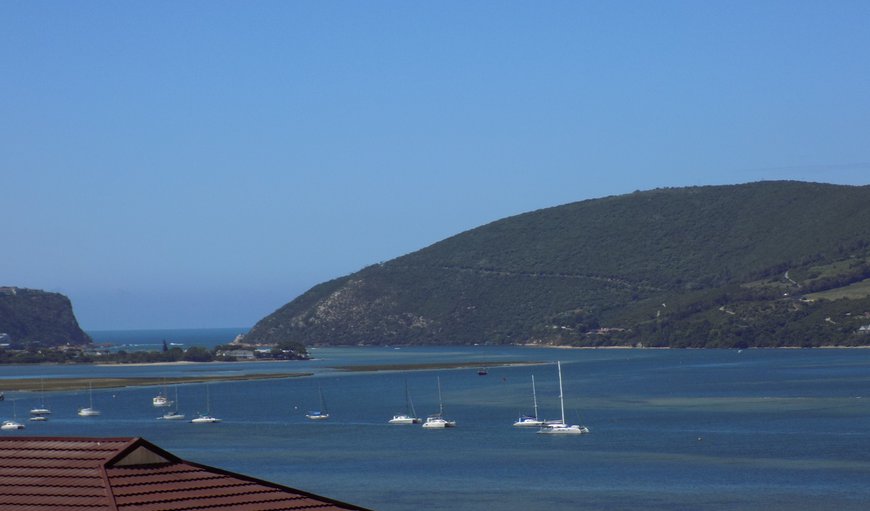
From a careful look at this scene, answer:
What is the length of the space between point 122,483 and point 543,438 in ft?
217

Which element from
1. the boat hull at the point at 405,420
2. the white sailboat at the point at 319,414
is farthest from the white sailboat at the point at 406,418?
the white sailboat at the point at 319,414

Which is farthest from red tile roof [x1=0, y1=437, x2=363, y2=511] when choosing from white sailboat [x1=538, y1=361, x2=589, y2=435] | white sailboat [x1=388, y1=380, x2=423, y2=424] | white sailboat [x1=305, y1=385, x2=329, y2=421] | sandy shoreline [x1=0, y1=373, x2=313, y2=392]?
sandy shoreline [x1=0, y1=373, x2=313, y2=392]

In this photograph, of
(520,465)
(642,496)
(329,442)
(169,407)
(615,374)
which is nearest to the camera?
(642,496)

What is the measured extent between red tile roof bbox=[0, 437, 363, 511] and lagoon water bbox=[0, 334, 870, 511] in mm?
34208

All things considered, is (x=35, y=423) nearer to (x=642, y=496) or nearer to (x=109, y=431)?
(x=109, y=431)

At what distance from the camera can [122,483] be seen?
15.5 meters

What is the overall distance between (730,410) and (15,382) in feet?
285

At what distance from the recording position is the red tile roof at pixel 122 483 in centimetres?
1537

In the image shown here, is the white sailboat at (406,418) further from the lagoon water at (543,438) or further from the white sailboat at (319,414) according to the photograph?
the white sailboat at (319,414)

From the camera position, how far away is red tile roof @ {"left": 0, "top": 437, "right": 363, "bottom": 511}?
15.4 meters

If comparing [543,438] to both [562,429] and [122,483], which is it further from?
[122,483]

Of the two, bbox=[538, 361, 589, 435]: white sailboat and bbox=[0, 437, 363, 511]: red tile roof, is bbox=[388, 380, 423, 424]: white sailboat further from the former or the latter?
bbox=[0, 437, 363, 511]: red tile roof

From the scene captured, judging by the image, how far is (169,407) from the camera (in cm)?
11425

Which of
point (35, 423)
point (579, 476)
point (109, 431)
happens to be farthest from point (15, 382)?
point (579, 476)
